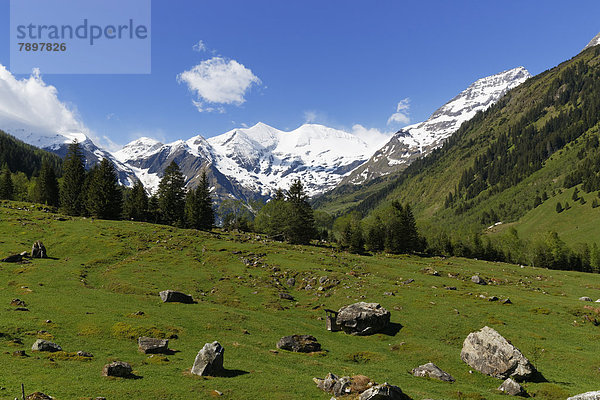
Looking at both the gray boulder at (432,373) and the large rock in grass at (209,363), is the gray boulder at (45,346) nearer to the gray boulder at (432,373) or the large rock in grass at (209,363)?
the large rock in grass at (209,363)

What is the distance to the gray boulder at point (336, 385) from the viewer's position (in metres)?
20.3

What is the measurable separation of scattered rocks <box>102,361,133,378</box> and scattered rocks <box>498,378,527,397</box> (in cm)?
2747

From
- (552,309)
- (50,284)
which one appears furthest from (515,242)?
(50,284)

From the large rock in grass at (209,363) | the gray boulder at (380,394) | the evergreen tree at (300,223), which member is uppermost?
the evergreen tree at (300,223)

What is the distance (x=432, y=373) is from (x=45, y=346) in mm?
30915

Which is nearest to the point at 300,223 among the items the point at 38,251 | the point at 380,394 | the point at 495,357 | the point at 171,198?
the point at 171,198

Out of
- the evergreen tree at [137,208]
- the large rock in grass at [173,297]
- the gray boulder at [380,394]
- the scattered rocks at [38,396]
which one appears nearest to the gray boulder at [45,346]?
the scattered rocks at [38,396]

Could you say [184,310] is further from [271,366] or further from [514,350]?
[514,350]

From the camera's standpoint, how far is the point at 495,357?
27.8 metres

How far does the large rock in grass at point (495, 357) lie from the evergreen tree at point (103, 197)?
108 meters

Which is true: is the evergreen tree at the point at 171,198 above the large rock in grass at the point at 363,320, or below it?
above

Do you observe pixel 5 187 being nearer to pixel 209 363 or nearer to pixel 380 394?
pixel 209 363

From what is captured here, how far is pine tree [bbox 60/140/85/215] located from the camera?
107 meters

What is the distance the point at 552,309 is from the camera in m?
45.8
